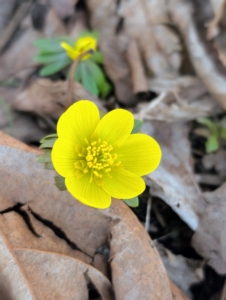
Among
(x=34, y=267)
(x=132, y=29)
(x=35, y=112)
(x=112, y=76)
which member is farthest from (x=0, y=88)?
(x=34, y=267)

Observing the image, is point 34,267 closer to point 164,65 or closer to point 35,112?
point 35,112

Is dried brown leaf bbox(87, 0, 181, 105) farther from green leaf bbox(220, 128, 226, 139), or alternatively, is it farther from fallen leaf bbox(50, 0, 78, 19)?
green leaf bbox(220, 128, 226, 139)

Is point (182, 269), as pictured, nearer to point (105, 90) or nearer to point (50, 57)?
point (105, 90)

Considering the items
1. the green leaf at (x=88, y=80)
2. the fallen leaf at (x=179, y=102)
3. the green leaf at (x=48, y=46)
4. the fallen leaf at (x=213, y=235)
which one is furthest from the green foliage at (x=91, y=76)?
the fallen leaf at (x=213, y=235)

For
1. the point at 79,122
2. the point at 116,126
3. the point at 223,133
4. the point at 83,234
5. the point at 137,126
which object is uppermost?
the point at 79,122

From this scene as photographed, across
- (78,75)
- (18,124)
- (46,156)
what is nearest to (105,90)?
(78,75)

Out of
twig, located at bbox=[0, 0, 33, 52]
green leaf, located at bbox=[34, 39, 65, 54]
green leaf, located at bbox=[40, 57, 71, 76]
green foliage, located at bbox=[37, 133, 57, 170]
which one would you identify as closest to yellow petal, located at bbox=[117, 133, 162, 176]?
green foliage, located at bbox=[37, 133, 57, 170]
